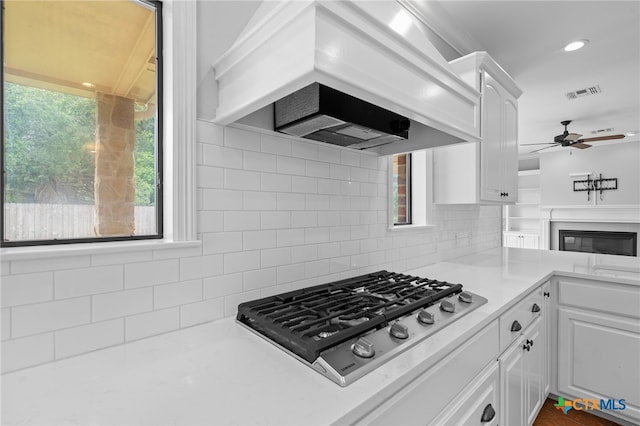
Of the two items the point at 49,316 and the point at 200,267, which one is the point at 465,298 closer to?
the point at 200,267

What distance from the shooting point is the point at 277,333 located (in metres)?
0.94

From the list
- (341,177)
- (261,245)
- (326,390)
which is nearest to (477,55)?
(341,177)

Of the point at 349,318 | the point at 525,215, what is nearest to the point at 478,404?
the point at 349,318

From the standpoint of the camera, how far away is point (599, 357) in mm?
1927

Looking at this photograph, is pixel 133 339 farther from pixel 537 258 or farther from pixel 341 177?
pixel 537 258

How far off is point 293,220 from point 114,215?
682 millimetres

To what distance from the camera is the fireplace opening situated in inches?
244

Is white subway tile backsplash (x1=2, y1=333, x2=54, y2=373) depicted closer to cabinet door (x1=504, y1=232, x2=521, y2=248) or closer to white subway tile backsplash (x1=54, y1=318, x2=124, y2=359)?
white subway tile backsplash (x1=54, y1=318, x2=124, y2=359)

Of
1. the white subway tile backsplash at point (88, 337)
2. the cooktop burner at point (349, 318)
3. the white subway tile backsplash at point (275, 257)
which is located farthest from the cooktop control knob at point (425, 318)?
the white subway tile backsplash at point (88, 337)

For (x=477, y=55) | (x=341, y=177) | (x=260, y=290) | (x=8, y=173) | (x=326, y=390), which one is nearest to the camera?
(x=326, y=390)

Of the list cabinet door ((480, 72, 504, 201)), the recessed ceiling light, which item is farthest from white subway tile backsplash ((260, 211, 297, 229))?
the recessed ceiling light

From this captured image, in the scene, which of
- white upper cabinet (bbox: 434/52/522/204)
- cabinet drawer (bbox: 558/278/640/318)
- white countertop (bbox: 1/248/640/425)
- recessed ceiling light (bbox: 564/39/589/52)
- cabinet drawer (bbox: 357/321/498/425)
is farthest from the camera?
recessed ceiling light (bbox: 564/39/589/52)

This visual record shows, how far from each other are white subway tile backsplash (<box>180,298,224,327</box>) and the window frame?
21 cm

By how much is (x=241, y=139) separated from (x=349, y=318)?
2.58 ft
